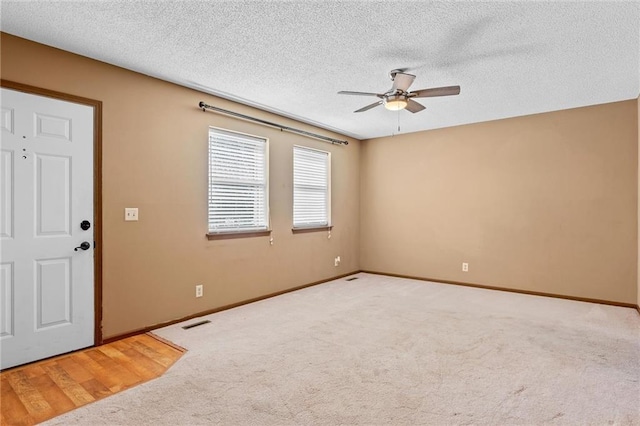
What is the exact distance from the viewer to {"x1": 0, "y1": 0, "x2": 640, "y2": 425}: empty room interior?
223cm

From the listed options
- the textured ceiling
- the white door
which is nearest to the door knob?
the white door

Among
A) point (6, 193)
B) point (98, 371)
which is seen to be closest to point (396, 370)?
point (98, 371)

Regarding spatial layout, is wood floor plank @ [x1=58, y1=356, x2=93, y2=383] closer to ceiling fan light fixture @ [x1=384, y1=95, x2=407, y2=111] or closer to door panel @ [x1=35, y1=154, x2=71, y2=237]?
door panel @ [x1=35, y1=154, x2=71, y2=237]

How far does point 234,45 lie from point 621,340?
167 inches

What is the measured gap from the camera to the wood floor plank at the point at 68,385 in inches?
84.1

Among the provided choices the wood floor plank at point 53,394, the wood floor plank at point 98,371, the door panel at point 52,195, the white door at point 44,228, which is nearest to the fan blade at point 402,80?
the white door at point 44,228

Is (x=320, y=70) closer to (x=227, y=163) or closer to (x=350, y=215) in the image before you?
(x=227, y=163)

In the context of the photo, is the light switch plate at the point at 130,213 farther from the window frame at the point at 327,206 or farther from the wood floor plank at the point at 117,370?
the window frame at the point at 327,206

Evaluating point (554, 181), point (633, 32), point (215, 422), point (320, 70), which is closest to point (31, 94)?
point (320, 70)

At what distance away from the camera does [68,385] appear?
7.56 ft

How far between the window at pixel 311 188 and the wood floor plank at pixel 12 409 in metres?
3.43

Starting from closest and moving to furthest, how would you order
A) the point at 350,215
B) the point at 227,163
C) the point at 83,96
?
the point at 83,96 < the point at 227,163 < the point at 350,215

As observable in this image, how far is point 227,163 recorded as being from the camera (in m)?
4.13

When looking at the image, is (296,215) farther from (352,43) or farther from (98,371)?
(98,371)
